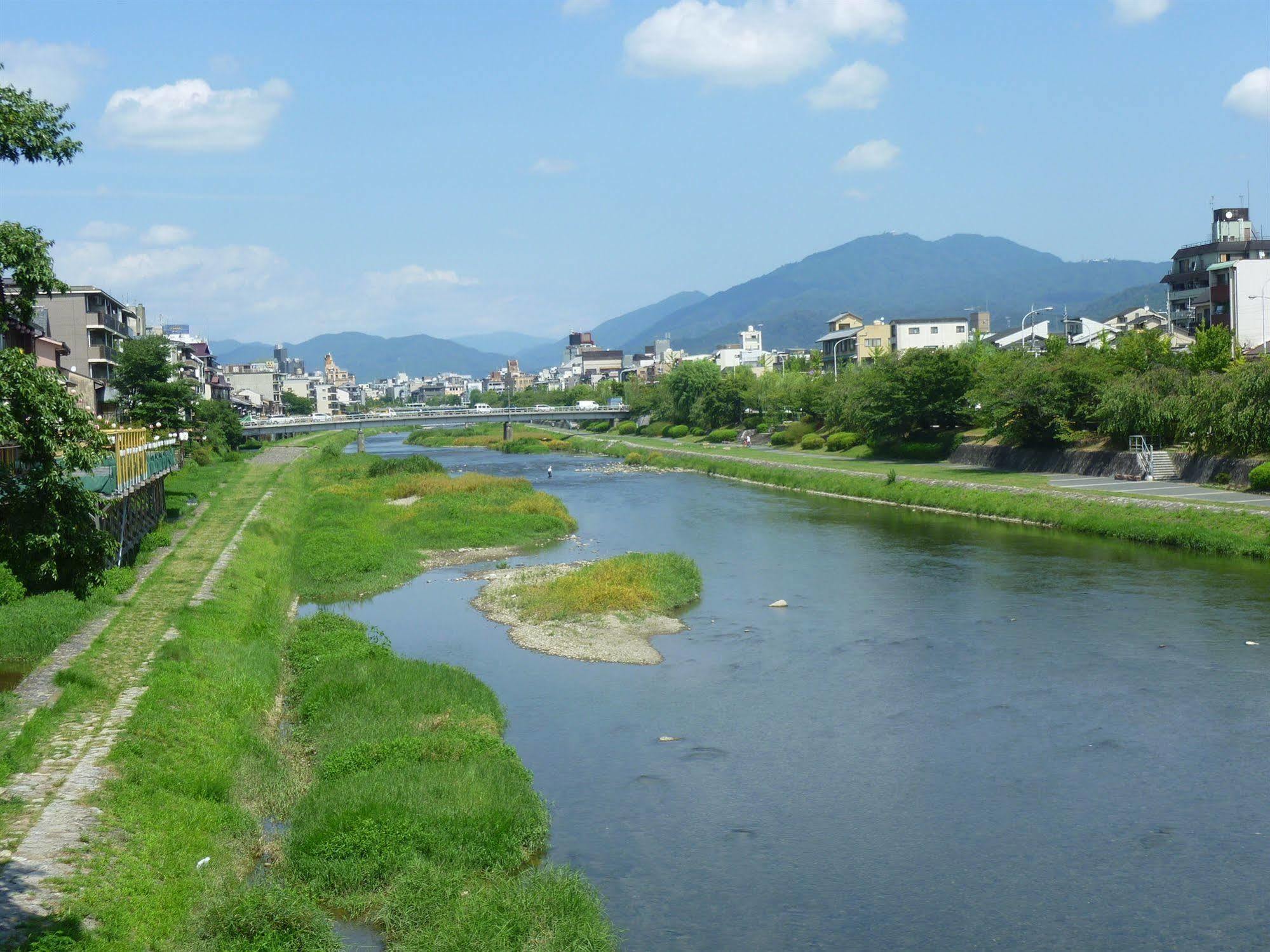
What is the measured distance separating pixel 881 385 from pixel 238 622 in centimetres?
4096

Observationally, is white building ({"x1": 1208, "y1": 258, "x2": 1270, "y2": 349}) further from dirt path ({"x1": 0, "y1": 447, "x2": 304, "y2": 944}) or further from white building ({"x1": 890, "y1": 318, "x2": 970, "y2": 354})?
dirt path ({"x1": 0, "y1": 447, "x2": 304, "y2": 944})

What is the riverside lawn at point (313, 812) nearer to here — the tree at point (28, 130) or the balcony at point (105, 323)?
the tree at point (28, 130)

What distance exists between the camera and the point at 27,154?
813 centimetres

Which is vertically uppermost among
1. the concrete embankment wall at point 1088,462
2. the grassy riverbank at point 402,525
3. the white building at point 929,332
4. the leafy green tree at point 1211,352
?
the white building at point 929,332

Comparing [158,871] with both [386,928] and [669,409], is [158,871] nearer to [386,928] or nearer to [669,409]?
[386,928]

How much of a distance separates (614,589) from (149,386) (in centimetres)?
3389

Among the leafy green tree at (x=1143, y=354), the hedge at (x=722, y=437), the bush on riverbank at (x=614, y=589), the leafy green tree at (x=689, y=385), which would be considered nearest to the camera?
the bush on riverbank at (x=614, y=589)

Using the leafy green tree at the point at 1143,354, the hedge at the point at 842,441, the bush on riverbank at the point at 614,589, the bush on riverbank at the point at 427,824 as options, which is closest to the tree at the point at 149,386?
the bush on riverbank at the point at 614,589

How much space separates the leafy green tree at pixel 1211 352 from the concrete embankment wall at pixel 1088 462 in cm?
523

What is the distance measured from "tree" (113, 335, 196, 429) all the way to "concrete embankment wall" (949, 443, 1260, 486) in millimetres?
34950

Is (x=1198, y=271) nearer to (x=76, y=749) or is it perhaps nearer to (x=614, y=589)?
(x=614, y=589)

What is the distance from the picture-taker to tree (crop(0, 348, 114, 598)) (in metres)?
7.64

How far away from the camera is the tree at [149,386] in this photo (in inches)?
1929

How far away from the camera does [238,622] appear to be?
2036 cm
